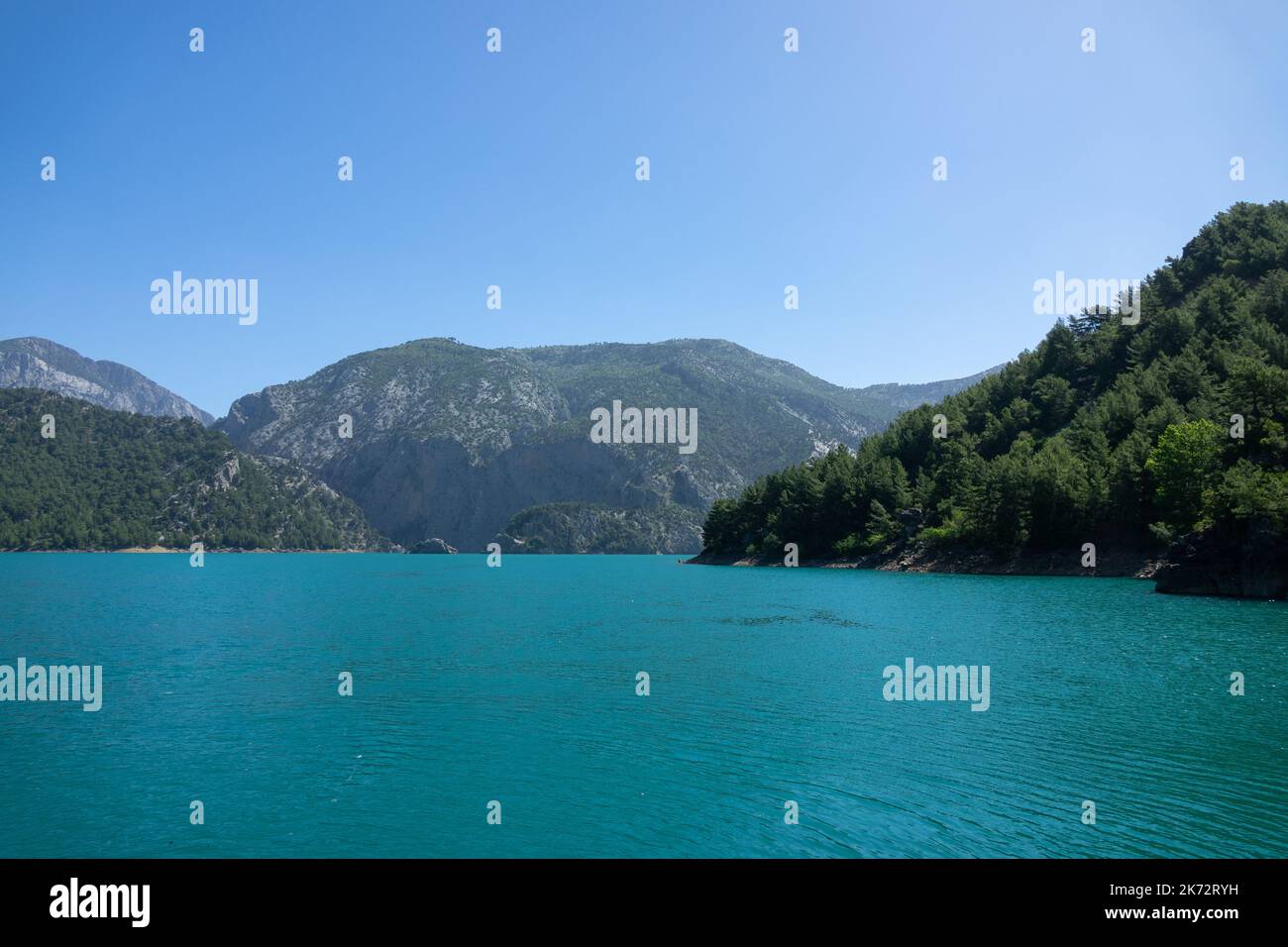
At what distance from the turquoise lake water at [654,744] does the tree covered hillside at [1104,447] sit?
34181 millimetres

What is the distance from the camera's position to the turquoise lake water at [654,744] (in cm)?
1532

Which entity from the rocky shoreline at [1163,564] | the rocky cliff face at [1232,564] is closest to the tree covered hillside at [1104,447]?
the rocky cliff face at [1232,564]

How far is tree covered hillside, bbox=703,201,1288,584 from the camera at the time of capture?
7212 cm

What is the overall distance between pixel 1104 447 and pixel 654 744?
92.8 meters

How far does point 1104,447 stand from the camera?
9638 centimetres

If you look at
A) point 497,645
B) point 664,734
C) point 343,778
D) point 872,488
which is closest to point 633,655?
point 497,645

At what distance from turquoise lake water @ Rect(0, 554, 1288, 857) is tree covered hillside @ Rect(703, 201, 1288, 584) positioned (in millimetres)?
34181
